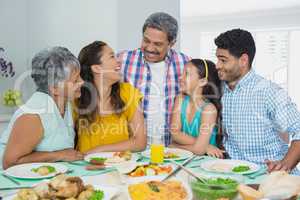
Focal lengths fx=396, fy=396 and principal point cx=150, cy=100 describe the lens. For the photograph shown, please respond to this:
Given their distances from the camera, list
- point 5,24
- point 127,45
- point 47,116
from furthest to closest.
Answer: point 5,24 → point 127,45 → point 47,116

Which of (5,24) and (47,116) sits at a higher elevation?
(5,24)

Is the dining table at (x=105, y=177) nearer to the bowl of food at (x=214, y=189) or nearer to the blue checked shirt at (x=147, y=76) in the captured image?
the bowl of food at (x=214, y=189)

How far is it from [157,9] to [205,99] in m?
1.21

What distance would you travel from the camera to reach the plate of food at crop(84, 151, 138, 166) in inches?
70.6

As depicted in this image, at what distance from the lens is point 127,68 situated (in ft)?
8.75

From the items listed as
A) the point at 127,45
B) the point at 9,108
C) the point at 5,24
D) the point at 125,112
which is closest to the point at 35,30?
the point at 5,24

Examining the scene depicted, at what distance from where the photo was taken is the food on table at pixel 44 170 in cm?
161

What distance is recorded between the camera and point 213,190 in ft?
3.98

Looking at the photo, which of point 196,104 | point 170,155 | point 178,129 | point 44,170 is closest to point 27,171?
point 44,170

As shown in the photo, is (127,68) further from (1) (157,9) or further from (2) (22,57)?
(2) (22,57)

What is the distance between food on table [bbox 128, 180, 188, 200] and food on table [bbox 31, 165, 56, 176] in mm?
499

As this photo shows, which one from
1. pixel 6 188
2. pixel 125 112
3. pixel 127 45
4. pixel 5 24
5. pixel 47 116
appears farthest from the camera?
pixel 5 24

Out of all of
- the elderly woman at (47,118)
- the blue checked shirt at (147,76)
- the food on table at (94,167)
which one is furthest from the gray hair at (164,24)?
the food on table at (94,167)

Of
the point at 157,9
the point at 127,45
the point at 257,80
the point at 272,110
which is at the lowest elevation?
the point at 272,110
